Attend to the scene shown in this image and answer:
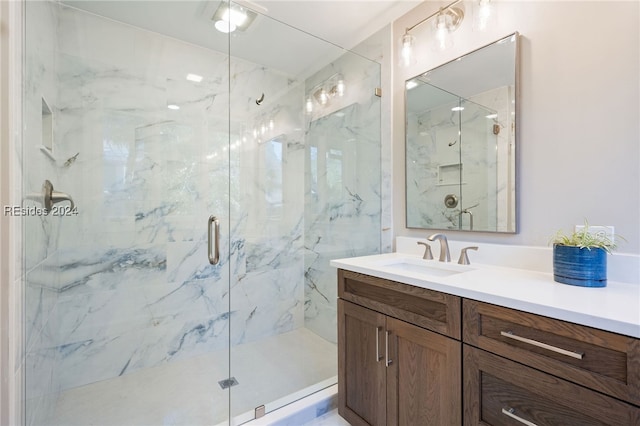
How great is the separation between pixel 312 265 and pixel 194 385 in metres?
1.21

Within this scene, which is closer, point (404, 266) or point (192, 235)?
point (404, 266)

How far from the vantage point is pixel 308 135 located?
8.59 feet

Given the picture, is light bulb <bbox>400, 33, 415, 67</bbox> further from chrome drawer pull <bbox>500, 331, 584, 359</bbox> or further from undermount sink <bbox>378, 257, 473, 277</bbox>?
chrome drawer pull <bbox>500, 331, 584, 359</bbox>

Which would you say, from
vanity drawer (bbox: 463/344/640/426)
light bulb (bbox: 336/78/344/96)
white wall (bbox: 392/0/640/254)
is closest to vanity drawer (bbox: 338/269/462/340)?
vanity drawer (bbox: 463/344/640/426)

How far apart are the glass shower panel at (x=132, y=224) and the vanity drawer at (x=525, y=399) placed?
133cm

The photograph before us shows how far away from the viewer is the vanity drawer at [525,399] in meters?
0.76

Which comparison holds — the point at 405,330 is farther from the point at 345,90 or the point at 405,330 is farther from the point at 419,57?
the point at 345,90

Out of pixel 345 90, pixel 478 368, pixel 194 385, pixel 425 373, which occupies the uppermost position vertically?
pixel 345 90

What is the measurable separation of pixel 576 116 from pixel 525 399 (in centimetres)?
112

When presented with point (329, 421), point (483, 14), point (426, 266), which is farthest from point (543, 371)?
point (483, 14)

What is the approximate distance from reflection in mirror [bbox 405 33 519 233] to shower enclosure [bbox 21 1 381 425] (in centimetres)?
37

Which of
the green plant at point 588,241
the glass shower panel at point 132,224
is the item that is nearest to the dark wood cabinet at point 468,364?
the green plant at point 588,241

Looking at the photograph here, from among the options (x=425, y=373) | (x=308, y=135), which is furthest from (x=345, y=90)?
(x=425, y=373)

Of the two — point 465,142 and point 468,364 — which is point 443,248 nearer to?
point 465,142
